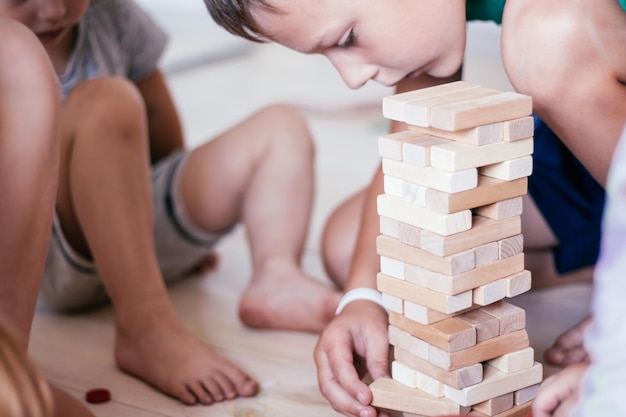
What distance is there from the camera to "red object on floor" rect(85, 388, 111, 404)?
3.92ft

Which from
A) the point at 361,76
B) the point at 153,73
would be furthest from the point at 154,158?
the point at 361,76

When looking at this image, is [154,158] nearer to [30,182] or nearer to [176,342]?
[176,342]

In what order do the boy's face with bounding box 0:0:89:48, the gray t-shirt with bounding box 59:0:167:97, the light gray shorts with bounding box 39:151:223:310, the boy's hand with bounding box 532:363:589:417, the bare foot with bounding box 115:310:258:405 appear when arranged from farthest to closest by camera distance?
1. the gray t-shirt with bounding box 59:0:167:97
2. the light gray shorts with bounding box 39:151:223:310
3. the boy's face with bounding box 0:0:89:48
4. the bare foot with bounding box 115:310:258:405
5. the boy's hand with bounding box 532:363:589:417

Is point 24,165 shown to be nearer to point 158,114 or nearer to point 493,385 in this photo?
point 493,385

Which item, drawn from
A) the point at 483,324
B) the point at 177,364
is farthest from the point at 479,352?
the point at 177,364

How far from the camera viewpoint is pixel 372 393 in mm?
1014

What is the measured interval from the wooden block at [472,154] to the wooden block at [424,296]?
5.3 inches

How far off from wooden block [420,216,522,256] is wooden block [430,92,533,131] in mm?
108

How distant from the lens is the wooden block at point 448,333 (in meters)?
0.94

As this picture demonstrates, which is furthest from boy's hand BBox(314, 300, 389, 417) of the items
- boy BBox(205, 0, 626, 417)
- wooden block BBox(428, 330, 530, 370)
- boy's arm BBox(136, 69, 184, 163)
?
boy's arm BBox(136, 69, 184, 163)

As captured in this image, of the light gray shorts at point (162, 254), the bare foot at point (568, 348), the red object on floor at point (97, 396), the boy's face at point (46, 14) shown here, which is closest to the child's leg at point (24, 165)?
the red object on floor at point (97, 396)

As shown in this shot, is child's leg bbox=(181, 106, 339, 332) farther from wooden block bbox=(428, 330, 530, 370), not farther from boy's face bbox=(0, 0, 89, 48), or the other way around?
wooden block bbox=(428, 330, 530, 370)

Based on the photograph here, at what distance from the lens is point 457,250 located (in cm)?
92

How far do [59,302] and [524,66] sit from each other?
86cm
